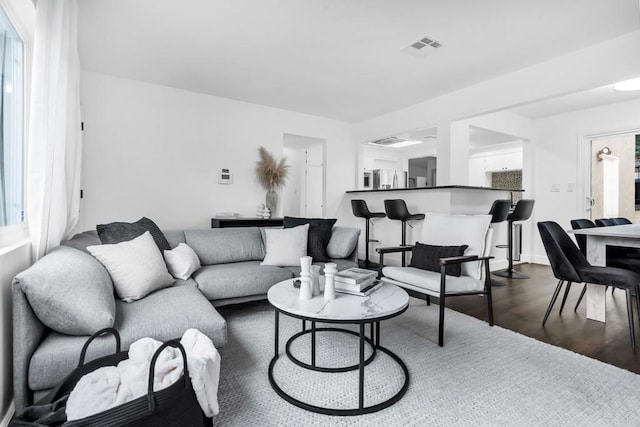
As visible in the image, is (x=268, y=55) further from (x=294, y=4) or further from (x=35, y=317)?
(x=35, y=317)

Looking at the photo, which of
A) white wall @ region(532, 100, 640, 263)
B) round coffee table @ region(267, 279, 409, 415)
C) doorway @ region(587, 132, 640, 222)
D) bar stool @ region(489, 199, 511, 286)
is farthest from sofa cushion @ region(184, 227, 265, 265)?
doorway @ region(587, 132, 640, 222)

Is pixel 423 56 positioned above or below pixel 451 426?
above

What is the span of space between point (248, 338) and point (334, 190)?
12.6ft

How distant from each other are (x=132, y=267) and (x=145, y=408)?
124 cm

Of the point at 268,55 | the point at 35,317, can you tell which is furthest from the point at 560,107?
the point at 35,317

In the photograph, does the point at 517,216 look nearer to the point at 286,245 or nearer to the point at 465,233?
the point at 465,233

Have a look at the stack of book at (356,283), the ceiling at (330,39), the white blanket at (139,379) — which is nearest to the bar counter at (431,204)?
the ceiling at (330,39)

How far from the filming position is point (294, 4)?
2430mm

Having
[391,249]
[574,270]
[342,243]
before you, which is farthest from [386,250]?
[574,270]

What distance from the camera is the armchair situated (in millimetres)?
2270

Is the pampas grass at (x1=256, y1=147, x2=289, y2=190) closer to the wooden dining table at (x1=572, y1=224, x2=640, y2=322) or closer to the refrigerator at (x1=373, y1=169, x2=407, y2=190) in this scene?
the refrigerator at (x1=373, y1=169, x2=407, y2=190)

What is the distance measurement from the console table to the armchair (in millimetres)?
2233

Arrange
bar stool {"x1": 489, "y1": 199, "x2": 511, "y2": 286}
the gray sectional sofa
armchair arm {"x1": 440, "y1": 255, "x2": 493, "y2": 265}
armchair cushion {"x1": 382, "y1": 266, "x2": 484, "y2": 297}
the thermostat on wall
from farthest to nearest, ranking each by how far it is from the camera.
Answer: the thermostat on wall
bar stool {"x1": 489, "y1": 199, "x2": 511, "y2": 286}
armchair cushion {"x1": 382, "y1": 266, "x2": 484, "y2": 297}
armchair arm {"x1": 440, "y1": 255, "x2": 493, "y2": 265}
the gray sectional sofa

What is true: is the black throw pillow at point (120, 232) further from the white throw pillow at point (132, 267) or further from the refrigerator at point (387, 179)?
the refrigerator at point (387, 179)
